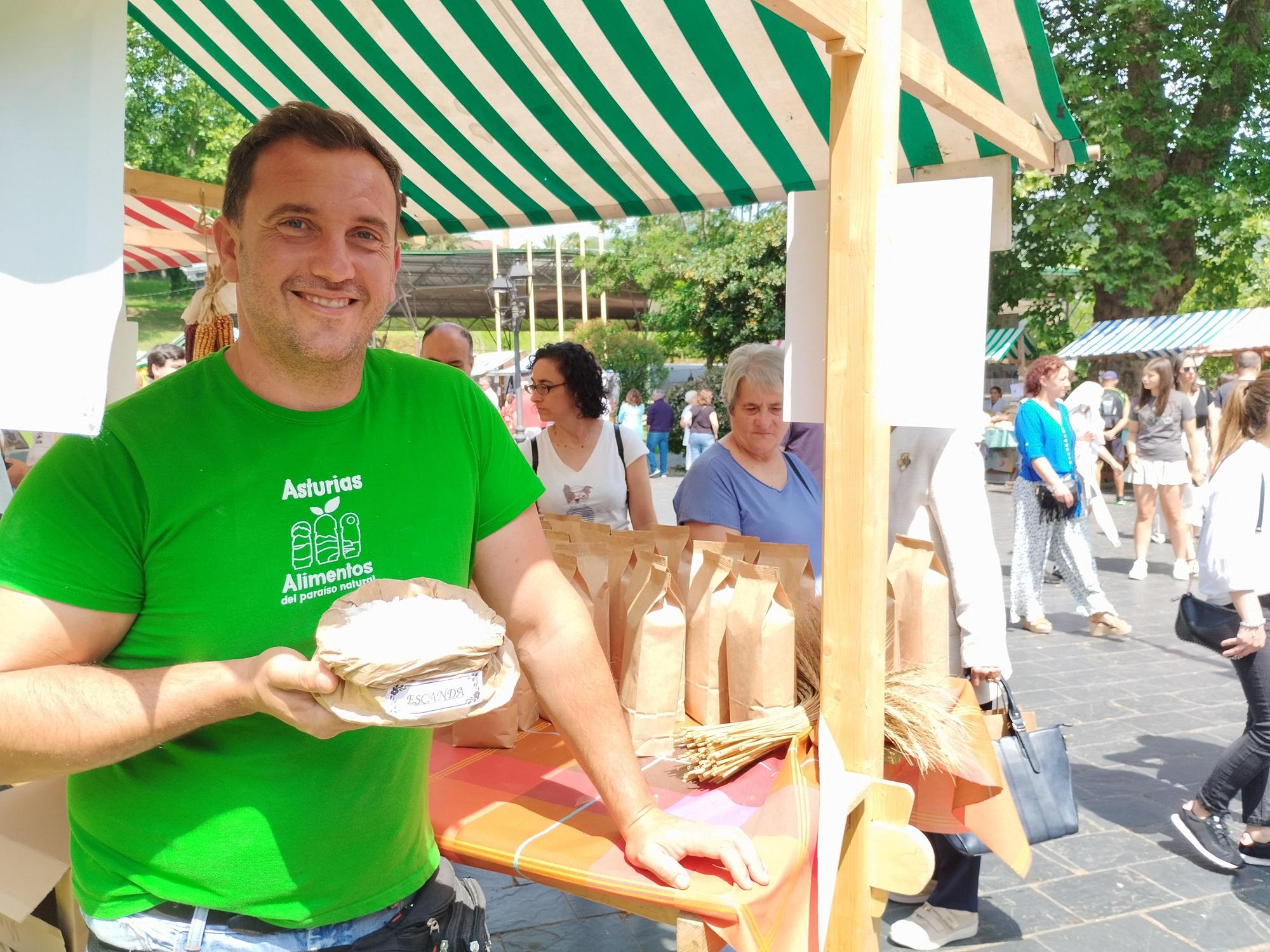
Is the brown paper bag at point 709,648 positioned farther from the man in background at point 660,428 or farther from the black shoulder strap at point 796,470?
the man in background at point 660,428

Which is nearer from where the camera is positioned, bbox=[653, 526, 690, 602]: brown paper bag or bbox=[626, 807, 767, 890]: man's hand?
bbox=[626, 807, 767, 890]: man's hand

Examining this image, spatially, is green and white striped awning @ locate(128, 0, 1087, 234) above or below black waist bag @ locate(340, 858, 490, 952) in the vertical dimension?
above

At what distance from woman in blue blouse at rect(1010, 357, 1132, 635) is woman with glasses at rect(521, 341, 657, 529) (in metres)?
3.80

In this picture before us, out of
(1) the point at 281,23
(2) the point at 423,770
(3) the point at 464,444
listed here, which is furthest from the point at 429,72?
(2) the point at 423,770

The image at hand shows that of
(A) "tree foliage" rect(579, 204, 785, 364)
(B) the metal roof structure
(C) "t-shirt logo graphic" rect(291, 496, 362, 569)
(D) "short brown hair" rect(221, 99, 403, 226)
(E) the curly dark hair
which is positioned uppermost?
(B) the metal roof structure

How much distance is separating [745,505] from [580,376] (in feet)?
4.49

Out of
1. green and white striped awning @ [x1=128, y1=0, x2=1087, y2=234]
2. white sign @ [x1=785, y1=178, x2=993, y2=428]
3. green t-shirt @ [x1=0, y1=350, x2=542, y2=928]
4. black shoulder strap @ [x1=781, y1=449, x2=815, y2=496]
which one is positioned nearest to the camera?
green t-shirt @ [x1=0, y1=350, x2=542, y2=928]

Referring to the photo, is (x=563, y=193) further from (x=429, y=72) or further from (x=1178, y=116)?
(x=1178, y=116)

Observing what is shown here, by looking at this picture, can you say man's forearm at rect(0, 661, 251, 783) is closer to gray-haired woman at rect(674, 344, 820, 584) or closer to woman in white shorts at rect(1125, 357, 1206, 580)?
gray-haired woman at rect(674, 344, 820, 584)

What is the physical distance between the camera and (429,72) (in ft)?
12.0

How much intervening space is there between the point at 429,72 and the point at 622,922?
3.15 meters

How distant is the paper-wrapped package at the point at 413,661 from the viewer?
45.8 inches

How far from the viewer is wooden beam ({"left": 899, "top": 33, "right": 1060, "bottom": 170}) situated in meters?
2.06

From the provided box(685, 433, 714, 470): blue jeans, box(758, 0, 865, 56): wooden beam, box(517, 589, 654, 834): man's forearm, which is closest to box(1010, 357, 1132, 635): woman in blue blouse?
box(758, 0, 865, 56): wooden beam
